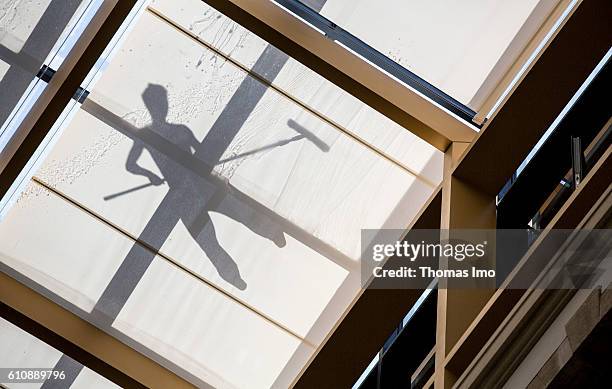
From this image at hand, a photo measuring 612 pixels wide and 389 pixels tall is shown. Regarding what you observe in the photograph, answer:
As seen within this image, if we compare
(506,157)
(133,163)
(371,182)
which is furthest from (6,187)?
(506,157)

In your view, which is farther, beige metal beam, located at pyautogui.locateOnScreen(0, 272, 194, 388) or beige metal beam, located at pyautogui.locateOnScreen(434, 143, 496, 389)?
beige metal beam, located at pyautogui.locateOnScreen(0, 272, 194, 388)

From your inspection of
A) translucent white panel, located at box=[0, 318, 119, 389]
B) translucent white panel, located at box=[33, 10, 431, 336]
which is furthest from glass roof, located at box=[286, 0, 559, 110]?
translucent white panel, located at box=[0, 318, 119, 389]

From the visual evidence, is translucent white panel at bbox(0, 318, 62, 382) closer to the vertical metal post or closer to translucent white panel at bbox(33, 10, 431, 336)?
translucent white panel at bbox(33, 10, 431, 336)

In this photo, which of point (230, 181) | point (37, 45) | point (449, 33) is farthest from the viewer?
point (230, 181)

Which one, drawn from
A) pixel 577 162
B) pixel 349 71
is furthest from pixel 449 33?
pixel 577 162

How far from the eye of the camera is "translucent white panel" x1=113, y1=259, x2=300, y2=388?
6086mm

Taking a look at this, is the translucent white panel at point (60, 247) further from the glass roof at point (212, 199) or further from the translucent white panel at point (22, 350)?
the translucent white panel at point (22, 350)

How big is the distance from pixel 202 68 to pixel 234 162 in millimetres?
600

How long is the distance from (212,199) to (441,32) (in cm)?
178

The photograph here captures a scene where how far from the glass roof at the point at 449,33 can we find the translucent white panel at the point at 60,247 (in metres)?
1.99

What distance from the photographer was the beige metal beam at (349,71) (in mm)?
5062

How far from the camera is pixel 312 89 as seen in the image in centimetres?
541

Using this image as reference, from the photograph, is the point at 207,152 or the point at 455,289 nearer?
the point at 455,289

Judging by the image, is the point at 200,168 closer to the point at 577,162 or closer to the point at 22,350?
the point at 22,350
